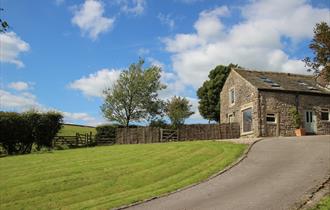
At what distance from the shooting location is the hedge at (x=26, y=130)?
40.6m

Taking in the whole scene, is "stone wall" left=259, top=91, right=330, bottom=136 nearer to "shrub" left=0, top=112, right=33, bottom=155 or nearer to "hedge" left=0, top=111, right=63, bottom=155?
"hedge" left=0, top=111, right=63, bottom=155

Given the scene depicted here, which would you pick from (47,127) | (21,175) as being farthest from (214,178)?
(47,127)

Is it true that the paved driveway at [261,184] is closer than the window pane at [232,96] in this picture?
Yes

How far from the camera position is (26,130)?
4128 cm

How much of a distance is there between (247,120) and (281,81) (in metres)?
5.62

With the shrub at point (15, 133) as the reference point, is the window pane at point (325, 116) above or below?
above

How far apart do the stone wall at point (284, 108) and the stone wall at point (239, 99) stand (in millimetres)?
676

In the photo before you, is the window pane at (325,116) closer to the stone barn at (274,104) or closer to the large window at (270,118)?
the stone barn at (274,104)

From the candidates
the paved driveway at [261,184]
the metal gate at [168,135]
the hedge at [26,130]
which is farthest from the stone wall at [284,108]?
the hedge at [26,130]

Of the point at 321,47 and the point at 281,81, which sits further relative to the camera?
the point at 281,81

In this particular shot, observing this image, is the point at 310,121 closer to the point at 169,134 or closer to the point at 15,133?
the point at 169,134

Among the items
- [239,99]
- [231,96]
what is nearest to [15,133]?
[231,96]

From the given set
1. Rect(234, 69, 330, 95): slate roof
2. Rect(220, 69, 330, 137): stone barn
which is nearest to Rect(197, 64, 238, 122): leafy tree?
Rect(234, 69, 330, 95): slate roof

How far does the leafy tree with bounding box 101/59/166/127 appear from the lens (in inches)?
2181
